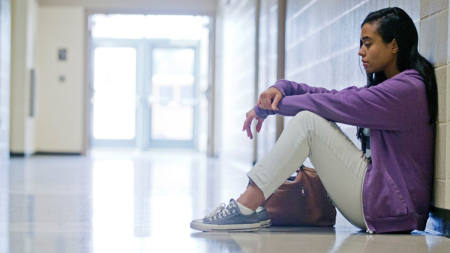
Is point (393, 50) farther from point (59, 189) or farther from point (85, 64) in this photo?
point (85, 64)

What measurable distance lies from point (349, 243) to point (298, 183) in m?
0.40

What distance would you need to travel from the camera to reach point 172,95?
41.6 ft

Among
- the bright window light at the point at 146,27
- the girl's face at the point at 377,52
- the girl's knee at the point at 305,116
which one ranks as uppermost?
the bright window light at the point at 146,27

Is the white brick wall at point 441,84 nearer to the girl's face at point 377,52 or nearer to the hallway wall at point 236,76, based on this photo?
the girl's face at point 377,52

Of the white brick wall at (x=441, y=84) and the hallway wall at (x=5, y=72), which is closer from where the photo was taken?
the white brick wall at (x=441, y=84)

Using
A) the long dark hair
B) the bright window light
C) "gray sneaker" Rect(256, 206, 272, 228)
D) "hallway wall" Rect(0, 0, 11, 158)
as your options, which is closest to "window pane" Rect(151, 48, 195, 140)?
the bright window light

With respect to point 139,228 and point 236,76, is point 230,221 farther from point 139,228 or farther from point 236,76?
point 236,76

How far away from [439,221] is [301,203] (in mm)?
503

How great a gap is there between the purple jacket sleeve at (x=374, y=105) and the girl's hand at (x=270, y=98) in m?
0.13

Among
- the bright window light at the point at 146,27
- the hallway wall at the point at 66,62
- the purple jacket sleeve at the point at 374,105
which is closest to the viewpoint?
the purple jacket sleeve at the point at 374,105

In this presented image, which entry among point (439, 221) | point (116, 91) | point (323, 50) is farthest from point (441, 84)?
point (116, 91)

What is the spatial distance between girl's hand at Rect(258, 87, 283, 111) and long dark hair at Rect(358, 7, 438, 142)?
43 centimetres

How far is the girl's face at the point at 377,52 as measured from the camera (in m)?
2.28

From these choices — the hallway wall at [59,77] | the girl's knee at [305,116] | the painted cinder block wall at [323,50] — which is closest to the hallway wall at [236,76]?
the painted cinder block wall at [323,50]
